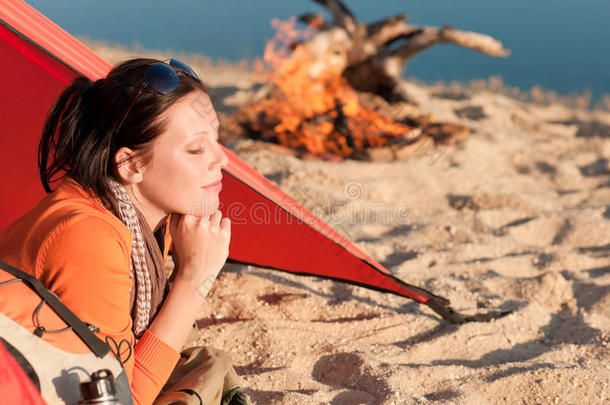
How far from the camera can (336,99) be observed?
15.5ft

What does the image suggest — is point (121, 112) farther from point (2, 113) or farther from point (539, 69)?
point (539, 69)

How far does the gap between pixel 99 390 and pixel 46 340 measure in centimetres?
16

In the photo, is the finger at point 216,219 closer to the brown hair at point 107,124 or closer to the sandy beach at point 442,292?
the brown hair at point 107,124

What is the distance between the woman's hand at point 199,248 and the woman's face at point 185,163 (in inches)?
1.4

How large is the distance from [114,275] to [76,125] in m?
0.36

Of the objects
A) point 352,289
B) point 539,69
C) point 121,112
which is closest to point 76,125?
point 121,112

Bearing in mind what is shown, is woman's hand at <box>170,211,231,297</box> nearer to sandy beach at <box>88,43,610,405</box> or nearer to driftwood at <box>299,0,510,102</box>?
sandy beach at <box>88,43,610,405</box>

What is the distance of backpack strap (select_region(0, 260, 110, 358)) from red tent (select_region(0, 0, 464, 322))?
828 mm

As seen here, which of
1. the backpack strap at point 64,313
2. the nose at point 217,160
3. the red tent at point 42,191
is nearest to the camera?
the backpack strap at point 64,313

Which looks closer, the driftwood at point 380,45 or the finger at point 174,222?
the finger at point 174,222

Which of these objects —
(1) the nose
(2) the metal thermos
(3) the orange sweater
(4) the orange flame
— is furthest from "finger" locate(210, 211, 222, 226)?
(4) the orange flame

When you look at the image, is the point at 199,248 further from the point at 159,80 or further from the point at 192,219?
the point at 159,80

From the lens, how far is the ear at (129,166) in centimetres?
132

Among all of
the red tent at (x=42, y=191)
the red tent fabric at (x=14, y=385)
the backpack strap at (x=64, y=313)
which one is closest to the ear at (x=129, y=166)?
the backpack strap at (x=64, y=313)
